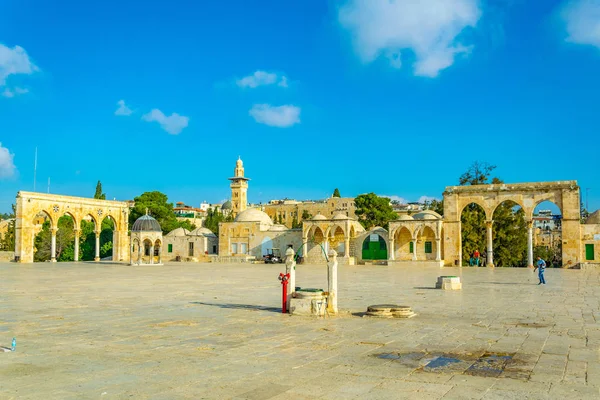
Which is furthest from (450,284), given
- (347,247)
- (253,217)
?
(253,217)

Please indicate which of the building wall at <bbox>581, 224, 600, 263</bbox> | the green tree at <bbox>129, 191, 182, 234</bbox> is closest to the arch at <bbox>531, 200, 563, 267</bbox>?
the building wall at <bbox>581, 224, 600, 263</bbox>

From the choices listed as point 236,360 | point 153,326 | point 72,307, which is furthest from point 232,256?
point 236,360

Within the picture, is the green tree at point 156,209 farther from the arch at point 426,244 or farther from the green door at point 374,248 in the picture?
the arch at point 426,244

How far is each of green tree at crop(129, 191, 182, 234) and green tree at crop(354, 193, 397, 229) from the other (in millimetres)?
24451

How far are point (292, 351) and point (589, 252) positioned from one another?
34.1m

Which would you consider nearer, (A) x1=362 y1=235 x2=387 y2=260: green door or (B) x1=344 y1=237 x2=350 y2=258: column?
(B) x1=344 y1=237 x2=350 y2=258: column

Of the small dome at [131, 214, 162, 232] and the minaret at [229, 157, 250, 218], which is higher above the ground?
the minaret at [229, 157, 250, 218]

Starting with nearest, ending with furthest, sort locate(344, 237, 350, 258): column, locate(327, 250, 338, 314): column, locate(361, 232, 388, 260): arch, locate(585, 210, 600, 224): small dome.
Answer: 1. locate(327, 250, 338, 314): column
2. locate(585, 210, 600, 224): small dome
3. locate(344, 237, 350, 258): column
4. locate(361, 232, 388, 260): arch

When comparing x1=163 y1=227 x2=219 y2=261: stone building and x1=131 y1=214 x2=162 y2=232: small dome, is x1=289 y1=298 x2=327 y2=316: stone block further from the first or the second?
x1=163 y1=227 x2=219 y2=261: stone building

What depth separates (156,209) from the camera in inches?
2571

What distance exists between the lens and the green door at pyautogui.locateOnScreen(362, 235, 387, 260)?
45531mm

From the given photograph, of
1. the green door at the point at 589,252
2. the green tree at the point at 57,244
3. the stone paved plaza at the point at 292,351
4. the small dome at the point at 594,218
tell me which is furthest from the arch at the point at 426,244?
the green tree at the point at 57,244

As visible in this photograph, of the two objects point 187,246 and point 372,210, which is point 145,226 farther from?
point 372,210

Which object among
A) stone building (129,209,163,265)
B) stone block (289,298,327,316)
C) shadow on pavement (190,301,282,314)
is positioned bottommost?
shadow on pavement (190,301,282,314)
